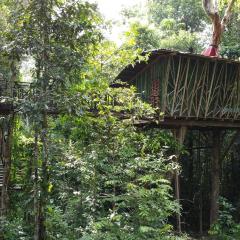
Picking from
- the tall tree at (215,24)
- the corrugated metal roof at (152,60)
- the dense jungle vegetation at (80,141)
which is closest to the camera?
the dense jungle vegetation at (80,141)

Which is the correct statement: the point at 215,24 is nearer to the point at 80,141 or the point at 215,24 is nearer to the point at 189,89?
the point at 189,89

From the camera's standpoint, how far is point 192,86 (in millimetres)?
13781

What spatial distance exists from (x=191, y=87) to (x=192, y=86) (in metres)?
0.05

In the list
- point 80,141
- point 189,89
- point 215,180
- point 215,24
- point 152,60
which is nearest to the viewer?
point 80,141

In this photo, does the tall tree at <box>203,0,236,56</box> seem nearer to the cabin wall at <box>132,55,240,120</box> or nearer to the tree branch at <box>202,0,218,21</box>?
the tree branch at <box>202,0,218,21</box>

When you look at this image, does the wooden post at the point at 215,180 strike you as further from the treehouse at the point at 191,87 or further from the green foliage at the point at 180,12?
the green foliage at the point at 180,12

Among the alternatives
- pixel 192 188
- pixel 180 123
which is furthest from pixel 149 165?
pixel 192 188

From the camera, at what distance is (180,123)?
12.8m

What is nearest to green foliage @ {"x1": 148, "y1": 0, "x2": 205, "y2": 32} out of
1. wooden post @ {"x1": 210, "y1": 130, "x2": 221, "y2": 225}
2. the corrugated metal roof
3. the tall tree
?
the tall tree

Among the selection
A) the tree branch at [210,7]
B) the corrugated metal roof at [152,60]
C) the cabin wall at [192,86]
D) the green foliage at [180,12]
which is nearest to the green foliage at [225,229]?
the cabin wall at [192,86]

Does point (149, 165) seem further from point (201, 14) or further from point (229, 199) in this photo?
point (201, 14)

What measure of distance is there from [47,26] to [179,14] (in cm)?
2629

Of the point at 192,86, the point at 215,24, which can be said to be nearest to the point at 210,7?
the point at 215,24

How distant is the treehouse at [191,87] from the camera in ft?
42.4
